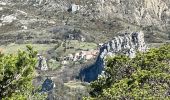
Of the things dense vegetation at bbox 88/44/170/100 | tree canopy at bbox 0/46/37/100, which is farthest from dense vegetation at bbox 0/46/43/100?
dense vegetation at bbox 88/44/170/100

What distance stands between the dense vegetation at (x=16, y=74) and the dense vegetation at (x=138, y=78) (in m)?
6.72

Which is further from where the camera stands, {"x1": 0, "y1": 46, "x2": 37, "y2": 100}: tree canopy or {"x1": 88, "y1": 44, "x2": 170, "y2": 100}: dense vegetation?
{"x1": 88, "y1": 44, "x2": 170, "y2": 100}: dense vegetation

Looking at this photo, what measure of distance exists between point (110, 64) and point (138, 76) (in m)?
9.29

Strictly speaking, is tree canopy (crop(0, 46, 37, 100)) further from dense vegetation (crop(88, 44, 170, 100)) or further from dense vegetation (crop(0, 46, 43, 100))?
dense vegetation (crop(88, 44, 170, 100))

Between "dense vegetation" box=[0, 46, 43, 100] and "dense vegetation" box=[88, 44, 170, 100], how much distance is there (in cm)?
672

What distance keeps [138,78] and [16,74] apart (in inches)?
436

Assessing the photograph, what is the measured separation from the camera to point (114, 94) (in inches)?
1895

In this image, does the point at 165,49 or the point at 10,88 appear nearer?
the point at 10,88

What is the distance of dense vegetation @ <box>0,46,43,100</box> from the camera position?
157 feet

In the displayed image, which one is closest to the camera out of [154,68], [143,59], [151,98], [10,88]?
[151,98]

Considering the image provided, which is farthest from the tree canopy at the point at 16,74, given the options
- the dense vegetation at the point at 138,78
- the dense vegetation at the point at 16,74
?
the dense vegetation at the point at 138,78

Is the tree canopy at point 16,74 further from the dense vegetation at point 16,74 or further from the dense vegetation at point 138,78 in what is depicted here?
the dense vegetation at point 138,78

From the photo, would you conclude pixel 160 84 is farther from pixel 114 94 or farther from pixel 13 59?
pixel 13 59

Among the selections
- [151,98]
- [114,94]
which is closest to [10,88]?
[114,94]
